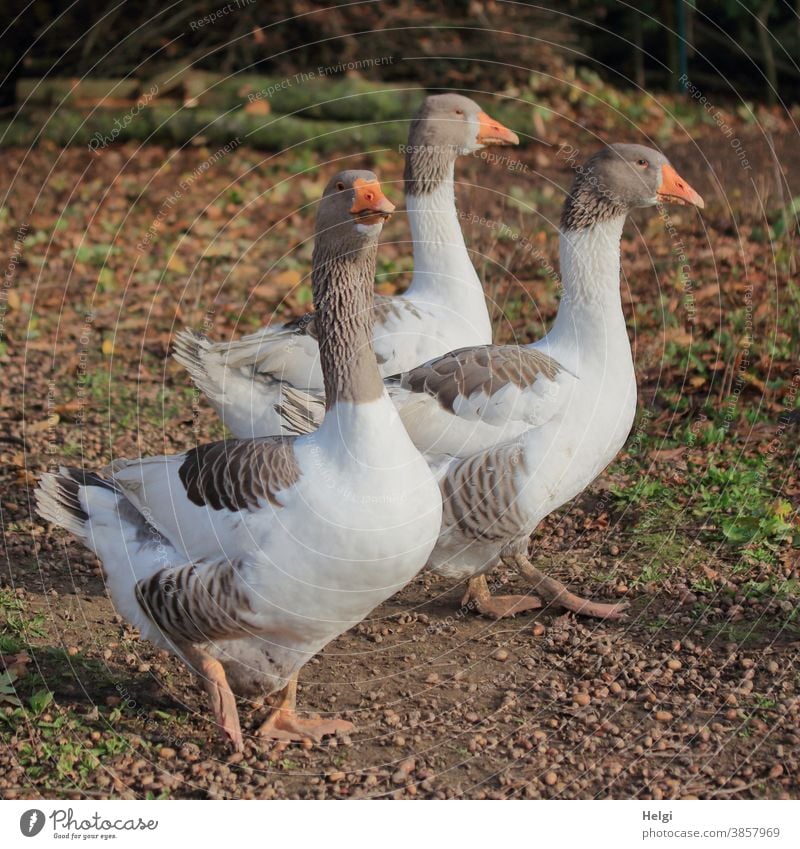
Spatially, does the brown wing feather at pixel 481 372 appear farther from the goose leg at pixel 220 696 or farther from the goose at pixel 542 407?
the goose leg at pixel 220 696

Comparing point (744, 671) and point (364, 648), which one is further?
point (364, 648)

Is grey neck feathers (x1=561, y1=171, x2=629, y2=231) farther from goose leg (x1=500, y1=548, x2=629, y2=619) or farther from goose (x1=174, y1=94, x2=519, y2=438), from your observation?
goose leg (x1=500, y1=548, x2=629, y2=619)

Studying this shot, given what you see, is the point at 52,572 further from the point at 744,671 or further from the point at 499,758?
the point at 744,671

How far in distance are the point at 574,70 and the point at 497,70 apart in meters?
1.10

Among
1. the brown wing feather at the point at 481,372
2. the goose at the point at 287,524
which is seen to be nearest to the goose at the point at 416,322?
the brown wing feather at the point at 481,372

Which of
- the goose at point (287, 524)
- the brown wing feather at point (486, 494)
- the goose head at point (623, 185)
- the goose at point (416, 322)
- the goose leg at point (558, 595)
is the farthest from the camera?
the goose at point (416, 322)

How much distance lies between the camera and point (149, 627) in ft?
16.2

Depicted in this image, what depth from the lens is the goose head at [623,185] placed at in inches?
236

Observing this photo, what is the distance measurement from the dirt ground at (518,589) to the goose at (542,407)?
498mm

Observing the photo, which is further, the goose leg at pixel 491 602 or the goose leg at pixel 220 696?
the goose leg at pixel 491 602

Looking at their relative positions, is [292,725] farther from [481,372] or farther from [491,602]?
[481,372]

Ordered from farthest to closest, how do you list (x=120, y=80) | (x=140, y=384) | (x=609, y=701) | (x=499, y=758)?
(x=120, y=80) < (x=140, y=384) < (x=609, y=701) < (x=499, y=758)

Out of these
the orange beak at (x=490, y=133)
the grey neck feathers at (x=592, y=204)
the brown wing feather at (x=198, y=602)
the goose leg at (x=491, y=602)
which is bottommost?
the goose leg at (x=491, y=602)

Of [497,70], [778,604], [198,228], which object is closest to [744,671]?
[778,604]
